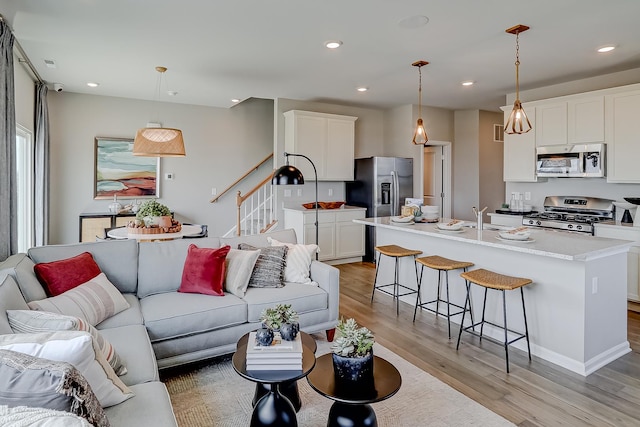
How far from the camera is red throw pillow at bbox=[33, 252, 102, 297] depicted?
2.46 metres

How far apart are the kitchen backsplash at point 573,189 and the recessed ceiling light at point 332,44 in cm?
364

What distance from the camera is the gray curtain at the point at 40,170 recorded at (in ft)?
16.1

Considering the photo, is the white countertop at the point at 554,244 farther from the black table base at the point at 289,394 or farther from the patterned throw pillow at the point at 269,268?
the black table base at the point at 289,394

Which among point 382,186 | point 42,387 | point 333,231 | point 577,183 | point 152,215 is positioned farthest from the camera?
point 382,186

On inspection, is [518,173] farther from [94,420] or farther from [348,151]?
[94,420]

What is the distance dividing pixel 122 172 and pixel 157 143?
8.22 feet

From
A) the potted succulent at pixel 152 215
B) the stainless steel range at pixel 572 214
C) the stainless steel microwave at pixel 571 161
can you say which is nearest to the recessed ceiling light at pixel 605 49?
the stainless steel microwave at pixel 571 161

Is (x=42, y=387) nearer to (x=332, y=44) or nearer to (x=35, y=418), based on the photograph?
(x=35, y=418)

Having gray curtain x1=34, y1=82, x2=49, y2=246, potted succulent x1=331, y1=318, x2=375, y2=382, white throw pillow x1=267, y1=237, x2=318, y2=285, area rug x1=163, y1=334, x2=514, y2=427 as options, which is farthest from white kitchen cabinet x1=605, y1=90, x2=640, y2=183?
gray curtain x1=34, y1=82, x2=49, y2=246

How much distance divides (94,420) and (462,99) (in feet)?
20.5

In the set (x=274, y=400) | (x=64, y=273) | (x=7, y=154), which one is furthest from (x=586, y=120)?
(x=7, y=154)

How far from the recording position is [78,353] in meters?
1.42

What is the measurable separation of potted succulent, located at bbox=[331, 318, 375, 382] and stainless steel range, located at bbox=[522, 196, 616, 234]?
3855 mm

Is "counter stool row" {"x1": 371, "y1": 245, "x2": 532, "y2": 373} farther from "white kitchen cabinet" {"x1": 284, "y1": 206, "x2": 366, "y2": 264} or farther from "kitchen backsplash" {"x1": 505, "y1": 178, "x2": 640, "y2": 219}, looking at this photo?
"kitchen backsplash" {"x1": 505, "y1": 178, "x2": 640, "y2": 219}
